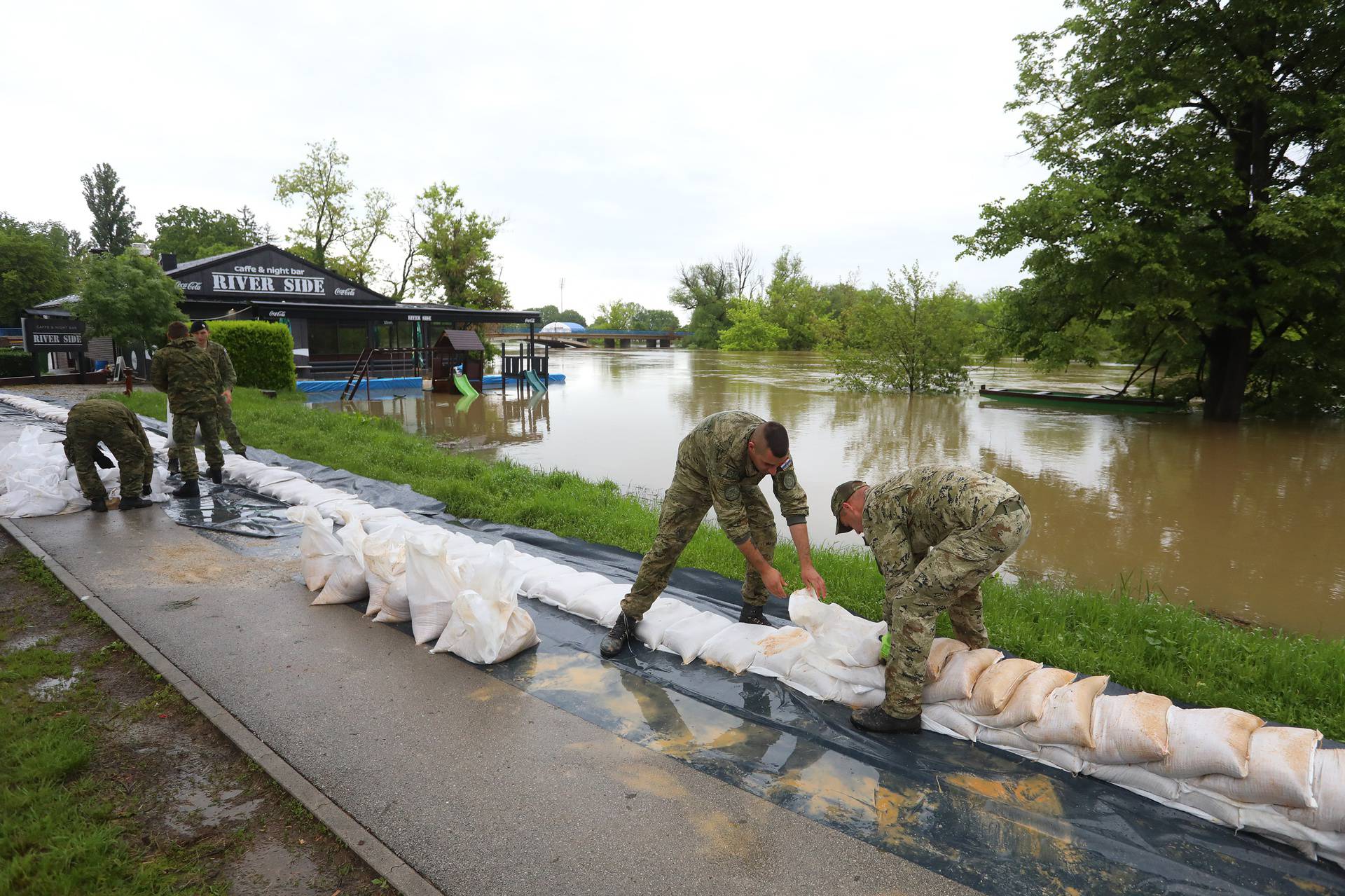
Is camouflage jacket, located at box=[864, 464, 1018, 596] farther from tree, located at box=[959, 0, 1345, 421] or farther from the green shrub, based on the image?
the green shrub

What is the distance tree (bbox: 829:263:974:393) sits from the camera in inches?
835

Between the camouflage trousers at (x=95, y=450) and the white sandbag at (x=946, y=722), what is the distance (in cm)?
694

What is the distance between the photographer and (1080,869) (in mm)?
2393

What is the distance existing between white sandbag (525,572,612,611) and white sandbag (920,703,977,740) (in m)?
2.14

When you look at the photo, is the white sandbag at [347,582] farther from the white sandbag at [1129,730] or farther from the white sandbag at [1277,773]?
the white sandbag at [1277,773]

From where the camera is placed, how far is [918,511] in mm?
3383

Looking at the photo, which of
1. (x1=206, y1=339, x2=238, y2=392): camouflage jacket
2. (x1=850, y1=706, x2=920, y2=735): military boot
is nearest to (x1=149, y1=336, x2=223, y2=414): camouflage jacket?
(x1=206, y1=339, x2=238, y2=392): camouflage jacket

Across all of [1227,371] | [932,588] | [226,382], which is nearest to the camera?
[932,588]

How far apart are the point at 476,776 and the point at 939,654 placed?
2090 millimetres

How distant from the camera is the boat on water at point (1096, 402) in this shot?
63.6ft

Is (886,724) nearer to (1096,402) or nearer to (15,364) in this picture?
(1096,402)

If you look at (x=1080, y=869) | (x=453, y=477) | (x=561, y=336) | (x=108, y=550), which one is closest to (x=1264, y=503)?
(x=1080, y=869)

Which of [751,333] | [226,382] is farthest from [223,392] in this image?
[751,333]

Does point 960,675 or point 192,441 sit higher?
point 192,441
